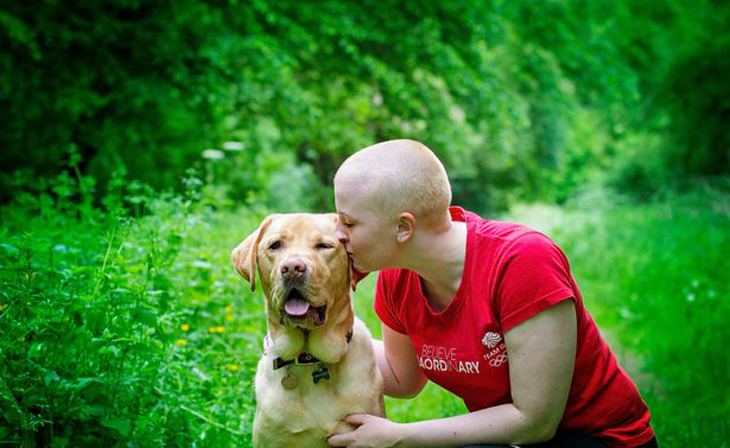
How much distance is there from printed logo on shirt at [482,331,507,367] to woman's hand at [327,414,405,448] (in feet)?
1.37

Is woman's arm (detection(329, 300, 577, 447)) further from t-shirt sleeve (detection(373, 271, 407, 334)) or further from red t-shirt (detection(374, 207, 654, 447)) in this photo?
t-shirt sleeve (detection(373, 271, 407, 334))

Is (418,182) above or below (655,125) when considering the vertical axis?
below

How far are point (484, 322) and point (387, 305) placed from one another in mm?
592

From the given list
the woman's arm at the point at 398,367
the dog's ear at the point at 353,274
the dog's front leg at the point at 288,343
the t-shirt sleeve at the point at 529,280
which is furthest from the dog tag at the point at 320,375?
the t-shirt sleeve at the point at 529,280

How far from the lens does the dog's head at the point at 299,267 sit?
262 cm

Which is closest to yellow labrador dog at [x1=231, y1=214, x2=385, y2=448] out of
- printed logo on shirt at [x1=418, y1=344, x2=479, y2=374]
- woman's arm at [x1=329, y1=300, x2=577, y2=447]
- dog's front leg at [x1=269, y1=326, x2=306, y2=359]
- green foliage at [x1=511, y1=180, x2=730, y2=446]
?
dog's front leg at [x1=269, y1=326, x2=306, y2=359]

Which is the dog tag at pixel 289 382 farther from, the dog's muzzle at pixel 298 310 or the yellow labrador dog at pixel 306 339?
the dog's muzzle at pixel 298 310

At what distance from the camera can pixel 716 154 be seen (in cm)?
1430

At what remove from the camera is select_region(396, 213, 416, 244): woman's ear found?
8.46 feet

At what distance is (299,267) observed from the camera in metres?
2.58

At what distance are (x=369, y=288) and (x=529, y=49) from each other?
5817mm

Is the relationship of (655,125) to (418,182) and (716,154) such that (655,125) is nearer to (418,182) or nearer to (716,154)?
(716,154)

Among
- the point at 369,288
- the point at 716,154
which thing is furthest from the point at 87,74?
the point at 716,154

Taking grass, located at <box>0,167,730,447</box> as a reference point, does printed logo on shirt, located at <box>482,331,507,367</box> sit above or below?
below
